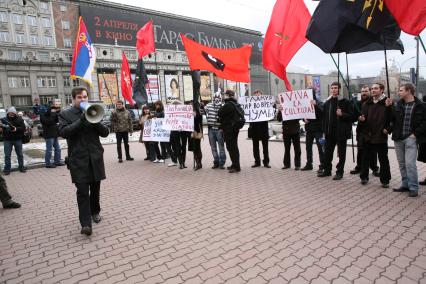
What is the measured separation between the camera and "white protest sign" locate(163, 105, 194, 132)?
28.8 ft

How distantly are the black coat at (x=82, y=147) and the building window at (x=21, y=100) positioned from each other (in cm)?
5813

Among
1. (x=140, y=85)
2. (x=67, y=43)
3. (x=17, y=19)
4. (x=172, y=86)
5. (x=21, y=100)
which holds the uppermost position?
(x=17, y=19)

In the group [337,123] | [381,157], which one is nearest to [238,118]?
[337,123]

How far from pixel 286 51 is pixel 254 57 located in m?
83.2

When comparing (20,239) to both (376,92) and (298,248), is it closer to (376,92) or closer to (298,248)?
(298,248)

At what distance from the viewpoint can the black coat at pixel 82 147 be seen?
14.5 feet

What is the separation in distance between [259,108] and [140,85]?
190 inches

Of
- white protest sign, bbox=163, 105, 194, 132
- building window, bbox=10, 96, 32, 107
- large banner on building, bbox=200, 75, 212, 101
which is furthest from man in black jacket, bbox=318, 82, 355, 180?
large banner on building, bbox=200, 75, 212, 101

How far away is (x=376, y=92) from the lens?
6141 mm

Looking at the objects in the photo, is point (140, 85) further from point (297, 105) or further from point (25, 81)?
point (25, 81)

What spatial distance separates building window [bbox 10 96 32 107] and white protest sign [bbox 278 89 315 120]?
188ft

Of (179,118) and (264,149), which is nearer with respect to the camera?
(264,149)

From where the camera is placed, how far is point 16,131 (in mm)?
9219

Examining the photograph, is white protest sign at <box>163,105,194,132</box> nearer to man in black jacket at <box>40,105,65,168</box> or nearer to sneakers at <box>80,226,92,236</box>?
man in black jacket at <box>40,105,65,168</box>
